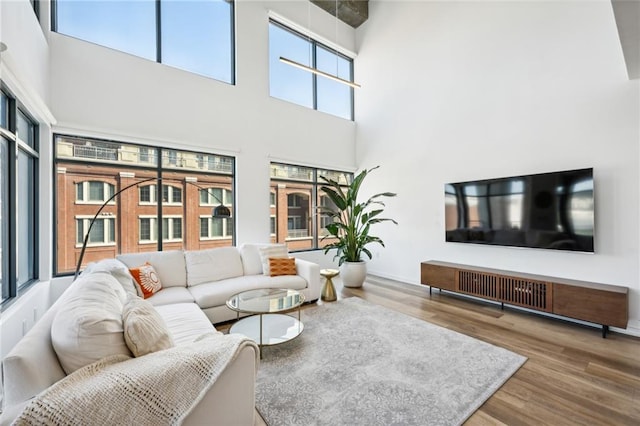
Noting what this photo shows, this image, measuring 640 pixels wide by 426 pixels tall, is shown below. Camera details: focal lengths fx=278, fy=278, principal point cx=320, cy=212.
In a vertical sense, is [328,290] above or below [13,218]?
below

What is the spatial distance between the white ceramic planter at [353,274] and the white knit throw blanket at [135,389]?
12.0ft

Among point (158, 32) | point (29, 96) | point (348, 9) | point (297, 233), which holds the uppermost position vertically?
Result: point (348, 9)

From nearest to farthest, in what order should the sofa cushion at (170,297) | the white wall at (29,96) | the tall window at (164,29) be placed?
the white wall at (29,96) < the sofa cushion at (170,297) < the tall window at (164,29)

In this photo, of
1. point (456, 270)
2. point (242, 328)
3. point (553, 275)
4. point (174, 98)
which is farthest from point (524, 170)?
point (174, 98)

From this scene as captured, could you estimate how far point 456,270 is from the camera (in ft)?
13.7

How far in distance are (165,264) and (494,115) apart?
5.08 meters

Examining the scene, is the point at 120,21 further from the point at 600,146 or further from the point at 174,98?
the point at 600,146

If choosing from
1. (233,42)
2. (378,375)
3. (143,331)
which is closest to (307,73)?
(233,42)

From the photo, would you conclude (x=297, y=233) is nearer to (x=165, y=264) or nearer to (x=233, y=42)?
(x=165, y=264)

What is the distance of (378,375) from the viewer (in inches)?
89.7

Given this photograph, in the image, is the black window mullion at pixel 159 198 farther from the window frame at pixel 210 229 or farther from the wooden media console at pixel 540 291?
the wooden media console at pixel 540 291

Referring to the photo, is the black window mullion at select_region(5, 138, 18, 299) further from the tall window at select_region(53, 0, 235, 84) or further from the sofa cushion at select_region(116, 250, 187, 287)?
the tall window at select_region(53, 0, 235, 84)

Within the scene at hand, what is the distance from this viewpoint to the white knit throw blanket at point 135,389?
1019mm

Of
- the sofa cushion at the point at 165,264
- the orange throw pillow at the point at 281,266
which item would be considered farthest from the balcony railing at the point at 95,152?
the orange throw pillow at the point at 281,266
